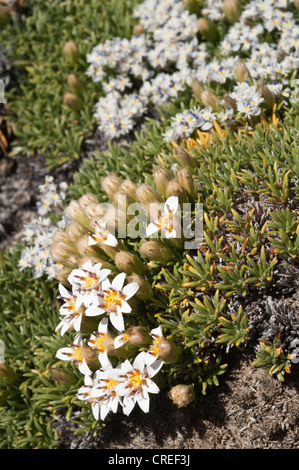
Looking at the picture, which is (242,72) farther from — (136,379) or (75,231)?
(136,379)

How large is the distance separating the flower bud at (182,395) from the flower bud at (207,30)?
301 centimetres

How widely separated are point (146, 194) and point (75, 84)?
1861 millimetres

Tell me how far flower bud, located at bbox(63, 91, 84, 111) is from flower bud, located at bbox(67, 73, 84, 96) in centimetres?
7

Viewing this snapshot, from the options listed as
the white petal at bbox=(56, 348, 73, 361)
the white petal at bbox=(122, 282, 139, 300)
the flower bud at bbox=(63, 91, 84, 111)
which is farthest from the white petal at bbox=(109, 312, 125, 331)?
the flower bud at bbox=(63, 91, 84, 111)

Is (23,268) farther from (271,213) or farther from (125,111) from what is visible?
(271,213)

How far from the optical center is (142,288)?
299 cm

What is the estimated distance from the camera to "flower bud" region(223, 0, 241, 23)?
4375 millimetres

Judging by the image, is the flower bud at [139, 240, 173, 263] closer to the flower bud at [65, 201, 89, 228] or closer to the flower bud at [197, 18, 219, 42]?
the flower bud at [65, 201, 89, 228]

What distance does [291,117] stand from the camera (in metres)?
3.54

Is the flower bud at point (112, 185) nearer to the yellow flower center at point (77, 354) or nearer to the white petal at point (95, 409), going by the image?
the yellow flower center at point (77, 354)

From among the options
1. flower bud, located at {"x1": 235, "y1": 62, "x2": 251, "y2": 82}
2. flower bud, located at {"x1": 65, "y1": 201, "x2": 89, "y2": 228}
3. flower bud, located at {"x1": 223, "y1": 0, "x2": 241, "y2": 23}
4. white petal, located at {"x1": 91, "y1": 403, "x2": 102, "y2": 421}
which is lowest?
white petal, located at {"x1": 91, "y1": 403, "x2": 102, "y2": 421}

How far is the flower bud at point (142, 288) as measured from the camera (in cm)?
296
